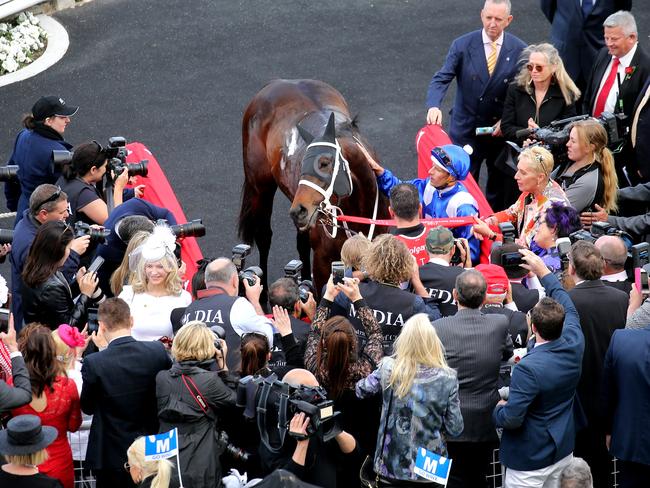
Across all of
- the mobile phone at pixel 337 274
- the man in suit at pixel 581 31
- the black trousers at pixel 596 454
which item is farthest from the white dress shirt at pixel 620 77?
the mobile phone at pixel 337 274

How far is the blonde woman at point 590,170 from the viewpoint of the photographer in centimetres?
802

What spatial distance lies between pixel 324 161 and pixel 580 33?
430 cm

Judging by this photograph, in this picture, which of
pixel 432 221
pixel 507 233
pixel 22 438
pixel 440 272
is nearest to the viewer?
pixel 22 438

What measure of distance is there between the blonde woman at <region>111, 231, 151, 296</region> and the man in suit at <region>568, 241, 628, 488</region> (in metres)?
2.66

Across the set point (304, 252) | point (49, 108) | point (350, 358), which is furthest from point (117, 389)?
point (304, 252)

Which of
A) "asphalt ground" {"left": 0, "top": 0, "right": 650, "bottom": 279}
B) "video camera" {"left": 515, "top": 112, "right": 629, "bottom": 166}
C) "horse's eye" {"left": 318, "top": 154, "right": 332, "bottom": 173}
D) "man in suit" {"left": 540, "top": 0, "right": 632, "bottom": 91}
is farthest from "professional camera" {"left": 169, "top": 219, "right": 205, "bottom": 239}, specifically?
"man in suit" {"left": 540, "top": 0, "right": 632, "bottom": 91}

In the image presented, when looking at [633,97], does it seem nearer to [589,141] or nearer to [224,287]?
[589,141]

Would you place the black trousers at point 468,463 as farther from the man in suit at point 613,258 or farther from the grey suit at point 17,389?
the grey suit at point 17,389

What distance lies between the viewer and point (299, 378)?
562cm

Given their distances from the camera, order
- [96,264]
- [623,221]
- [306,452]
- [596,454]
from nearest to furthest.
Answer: [306,452] < [596,454] < [96,264] < [623,221]

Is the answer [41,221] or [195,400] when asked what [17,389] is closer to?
[195,400]

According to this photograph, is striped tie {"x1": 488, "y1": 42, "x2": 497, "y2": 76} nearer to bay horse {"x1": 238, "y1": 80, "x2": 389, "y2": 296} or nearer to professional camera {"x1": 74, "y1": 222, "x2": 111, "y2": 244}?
bay horse {"x1": 238, "y1": 80, "x2": 389, "y2": 296}

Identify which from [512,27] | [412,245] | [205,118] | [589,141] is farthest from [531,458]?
[512,27]

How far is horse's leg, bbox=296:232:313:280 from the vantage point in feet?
31.0
